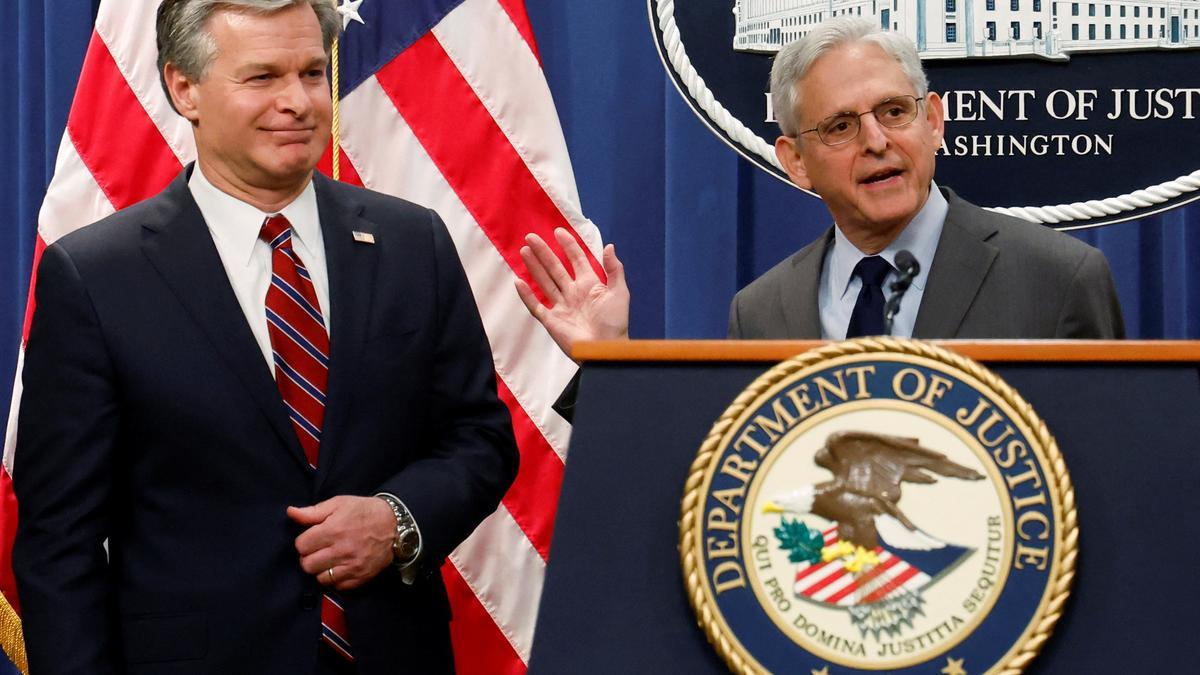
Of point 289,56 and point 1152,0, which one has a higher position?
point 1152,0

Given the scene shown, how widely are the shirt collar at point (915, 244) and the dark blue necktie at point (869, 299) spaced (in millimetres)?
28

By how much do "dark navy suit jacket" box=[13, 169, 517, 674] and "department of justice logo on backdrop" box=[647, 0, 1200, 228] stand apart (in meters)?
0.95

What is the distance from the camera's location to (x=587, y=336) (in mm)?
1647

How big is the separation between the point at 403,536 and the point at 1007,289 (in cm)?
76

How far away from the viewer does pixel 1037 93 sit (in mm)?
2322

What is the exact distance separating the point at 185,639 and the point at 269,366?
1.09 feet

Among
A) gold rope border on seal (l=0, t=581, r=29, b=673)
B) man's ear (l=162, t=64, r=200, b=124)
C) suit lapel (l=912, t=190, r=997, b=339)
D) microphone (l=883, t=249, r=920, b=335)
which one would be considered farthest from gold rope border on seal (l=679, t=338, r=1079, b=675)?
gold rope border on seal (l=0, t=581, r=29, b=673)

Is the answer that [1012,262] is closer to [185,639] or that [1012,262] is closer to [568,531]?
[568,531]

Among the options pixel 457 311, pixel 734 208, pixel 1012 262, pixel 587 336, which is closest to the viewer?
pixel 1012 262

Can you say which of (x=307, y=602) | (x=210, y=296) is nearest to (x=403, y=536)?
(x=307, y=602)

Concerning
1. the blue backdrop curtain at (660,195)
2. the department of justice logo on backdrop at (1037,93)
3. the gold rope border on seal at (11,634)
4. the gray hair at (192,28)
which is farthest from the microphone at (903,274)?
the gold rope border on seal at (11,634)

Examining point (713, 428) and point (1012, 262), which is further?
point (1012, 262)

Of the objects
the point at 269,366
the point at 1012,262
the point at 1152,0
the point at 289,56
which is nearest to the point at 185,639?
the point at 269,366

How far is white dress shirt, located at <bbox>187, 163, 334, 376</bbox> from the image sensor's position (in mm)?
1666
